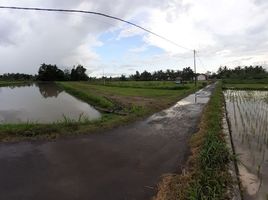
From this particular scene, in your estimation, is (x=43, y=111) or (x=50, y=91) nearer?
(x=43, y=111)

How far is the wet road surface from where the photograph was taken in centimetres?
482

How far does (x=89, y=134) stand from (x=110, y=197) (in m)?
4.60

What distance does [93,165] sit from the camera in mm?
6094

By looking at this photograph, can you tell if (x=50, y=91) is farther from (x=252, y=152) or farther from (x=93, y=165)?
(x=252, y=152)

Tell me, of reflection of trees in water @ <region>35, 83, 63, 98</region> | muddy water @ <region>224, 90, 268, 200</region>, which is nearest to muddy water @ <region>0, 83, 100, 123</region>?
muddy water @ <region>224, 90, 268, 200</region>

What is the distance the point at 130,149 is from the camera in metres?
7.34

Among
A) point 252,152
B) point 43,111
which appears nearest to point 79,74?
point 43,111

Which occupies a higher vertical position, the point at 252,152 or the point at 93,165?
the point at 93,165

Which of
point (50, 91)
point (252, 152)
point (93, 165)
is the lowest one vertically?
point (252, 152)

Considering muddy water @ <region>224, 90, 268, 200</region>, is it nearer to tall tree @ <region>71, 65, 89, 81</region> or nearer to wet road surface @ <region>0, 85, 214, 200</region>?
wet road surface @ <region>0, 85, 214, 200</region>

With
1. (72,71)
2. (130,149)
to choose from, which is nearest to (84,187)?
(130,149)

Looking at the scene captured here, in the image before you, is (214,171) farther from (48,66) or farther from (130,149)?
(48,66)

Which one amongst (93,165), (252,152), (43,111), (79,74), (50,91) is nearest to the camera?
(93,165)

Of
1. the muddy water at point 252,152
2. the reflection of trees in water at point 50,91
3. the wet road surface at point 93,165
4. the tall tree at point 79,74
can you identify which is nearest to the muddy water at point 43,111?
the wet road surface at point 93,165
